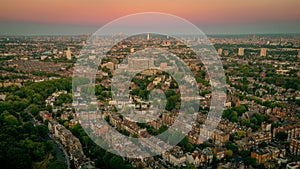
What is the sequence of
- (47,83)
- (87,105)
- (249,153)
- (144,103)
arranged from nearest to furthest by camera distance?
(249,153) → (87,105) → (144,103) → (47,83)

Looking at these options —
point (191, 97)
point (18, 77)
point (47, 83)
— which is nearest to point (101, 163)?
point (191, 97)

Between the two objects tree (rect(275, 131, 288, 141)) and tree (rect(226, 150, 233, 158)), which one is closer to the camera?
tree (rect(226, 150, 233, 158))

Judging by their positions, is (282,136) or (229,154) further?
(282,136)

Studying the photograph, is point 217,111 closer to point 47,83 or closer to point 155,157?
point 155,157

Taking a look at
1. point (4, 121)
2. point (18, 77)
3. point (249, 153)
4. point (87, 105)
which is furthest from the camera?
point (18, 77)

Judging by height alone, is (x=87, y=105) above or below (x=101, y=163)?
above

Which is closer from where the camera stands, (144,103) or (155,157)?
(155,157)

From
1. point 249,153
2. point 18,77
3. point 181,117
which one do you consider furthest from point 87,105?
point 18,77

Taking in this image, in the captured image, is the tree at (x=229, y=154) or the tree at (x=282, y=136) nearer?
the tree at (x=229, y=154)

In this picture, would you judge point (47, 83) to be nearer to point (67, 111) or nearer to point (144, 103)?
point (67, 111)
